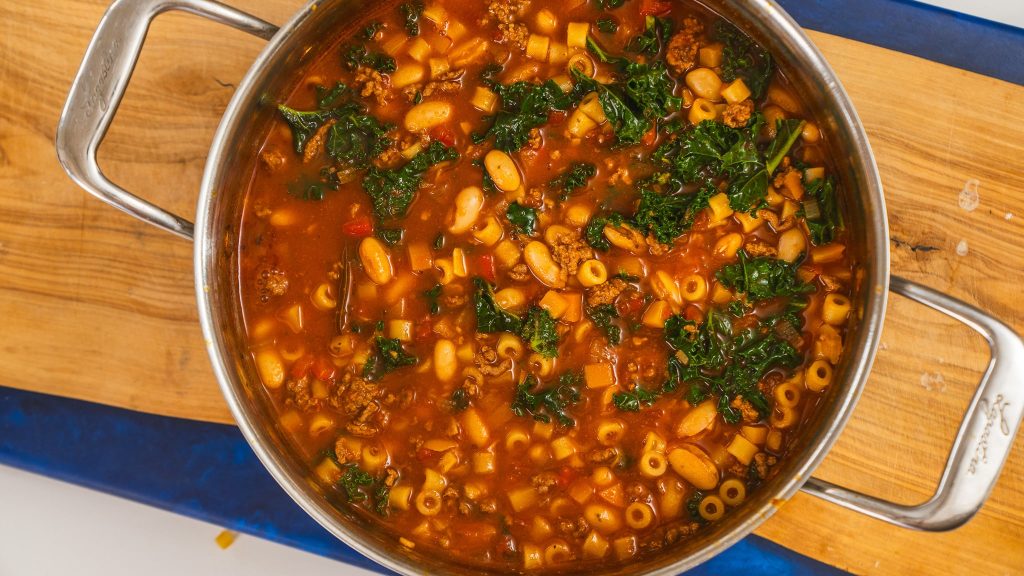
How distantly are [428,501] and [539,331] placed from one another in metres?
0.87

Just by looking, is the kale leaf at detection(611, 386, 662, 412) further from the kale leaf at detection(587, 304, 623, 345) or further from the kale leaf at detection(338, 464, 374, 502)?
the kale leaf at detection(338, 464, 374, 502)

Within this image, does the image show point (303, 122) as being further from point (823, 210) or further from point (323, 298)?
point (823, 210)

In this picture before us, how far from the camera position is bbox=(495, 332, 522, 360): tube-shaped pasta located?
130 inches

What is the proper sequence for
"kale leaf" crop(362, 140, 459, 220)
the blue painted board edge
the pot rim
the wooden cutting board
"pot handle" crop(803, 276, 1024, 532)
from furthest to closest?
the blue painted board edge, the wooden cutting board, "kale leaf" crop(362, 140, 459, 220), the pot rim, "pot handle" crop(803, 276, 1024, 532)

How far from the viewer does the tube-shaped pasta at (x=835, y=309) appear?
3.19 metres

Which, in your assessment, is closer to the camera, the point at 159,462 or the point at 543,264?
the point at 543,264

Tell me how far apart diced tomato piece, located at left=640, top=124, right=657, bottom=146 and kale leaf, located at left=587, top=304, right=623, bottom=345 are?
684mm

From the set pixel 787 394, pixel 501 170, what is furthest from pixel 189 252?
pixel 787 394

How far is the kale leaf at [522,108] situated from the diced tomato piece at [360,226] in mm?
628

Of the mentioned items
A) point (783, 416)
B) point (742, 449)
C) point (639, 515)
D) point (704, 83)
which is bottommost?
point (639, 515)

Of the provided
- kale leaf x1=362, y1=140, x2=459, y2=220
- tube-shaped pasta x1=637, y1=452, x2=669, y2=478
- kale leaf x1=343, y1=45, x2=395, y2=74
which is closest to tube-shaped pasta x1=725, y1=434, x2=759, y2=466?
tube-shaped pasta x1=637, y1=452, x2=669, y2=478

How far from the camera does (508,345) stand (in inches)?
130

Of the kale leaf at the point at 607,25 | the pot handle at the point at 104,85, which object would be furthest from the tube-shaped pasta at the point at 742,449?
the pot handle at the point at 104,85

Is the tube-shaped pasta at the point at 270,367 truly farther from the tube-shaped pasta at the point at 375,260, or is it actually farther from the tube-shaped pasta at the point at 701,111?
the tube-shaped pasta at the point at 701,111
